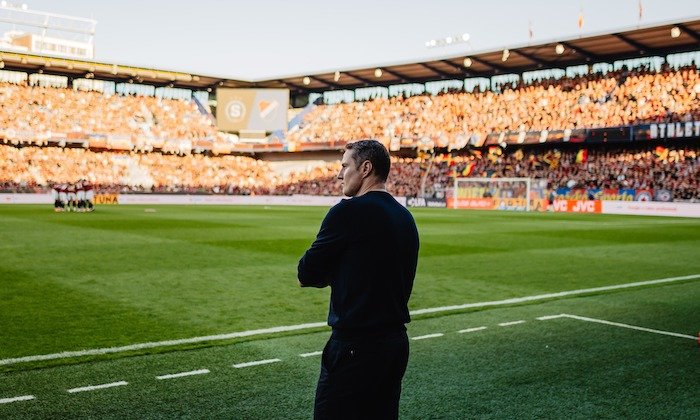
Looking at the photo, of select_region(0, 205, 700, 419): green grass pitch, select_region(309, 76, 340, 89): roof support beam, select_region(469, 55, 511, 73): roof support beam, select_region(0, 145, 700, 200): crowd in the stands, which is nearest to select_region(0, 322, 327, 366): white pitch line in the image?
select_region(0, 205, 700, 419): green grass pitch

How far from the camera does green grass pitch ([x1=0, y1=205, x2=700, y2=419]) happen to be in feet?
19.0

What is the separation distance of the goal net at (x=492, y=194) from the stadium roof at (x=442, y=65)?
11.4m

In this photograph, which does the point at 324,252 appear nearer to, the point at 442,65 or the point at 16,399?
the point at 16,399

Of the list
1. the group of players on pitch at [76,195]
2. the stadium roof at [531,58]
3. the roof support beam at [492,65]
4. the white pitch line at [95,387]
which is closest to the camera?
the white pitch line at [95,387]

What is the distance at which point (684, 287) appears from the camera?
42.9 feet

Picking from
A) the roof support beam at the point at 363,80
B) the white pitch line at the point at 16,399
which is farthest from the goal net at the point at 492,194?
the white pitch line at the point at 16,399

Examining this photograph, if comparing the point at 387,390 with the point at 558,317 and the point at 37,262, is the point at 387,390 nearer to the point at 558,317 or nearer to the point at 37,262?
the point at 558,317

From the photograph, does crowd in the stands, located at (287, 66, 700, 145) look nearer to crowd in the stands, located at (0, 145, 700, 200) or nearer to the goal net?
crowd in the stands, located at (0, 145, 700, 200)

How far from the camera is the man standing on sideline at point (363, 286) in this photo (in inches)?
134

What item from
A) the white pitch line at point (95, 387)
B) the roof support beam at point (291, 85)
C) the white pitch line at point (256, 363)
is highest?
the roof support beam at point (291, 85)

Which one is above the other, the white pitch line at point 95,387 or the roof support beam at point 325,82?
the roof support beam at point 325,82

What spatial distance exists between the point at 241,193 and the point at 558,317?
197ft

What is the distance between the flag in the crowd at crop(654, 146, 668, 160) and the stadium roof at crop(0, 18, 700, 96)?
8378 mm

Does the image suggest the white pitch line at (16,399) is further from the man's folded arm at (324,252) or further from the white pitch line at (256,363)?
the man's folded arm at (324,252)
